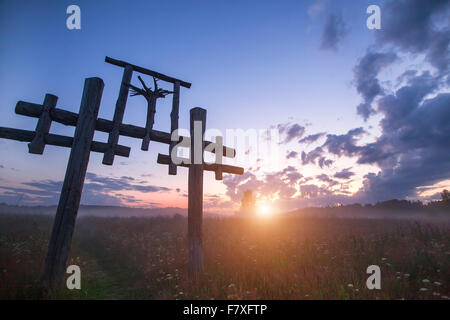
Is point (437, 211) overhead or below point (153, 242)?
overhead

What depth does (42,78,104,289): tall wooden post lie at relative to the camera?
5105 millimetres

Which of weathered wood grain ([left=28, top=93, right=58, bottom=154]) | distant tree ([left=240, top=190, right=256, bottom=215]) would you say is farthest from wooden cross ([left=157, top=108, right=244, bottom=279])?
distant tree ([left=240, top=190, right=256, bottom=215])

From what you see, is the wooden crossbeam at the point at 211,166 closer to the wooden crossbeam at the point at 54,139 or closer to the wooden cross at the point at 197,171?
the wooden cross at the point at 197,171

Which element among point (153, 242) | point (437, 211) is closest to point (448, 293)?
point (153, 242)

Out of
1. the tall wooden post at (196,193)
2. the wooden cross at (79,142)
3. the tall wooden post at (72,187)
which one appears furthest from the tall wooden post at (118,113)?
the tall wooden post at (196,193)

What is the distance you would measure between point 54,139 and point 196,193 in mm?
3815

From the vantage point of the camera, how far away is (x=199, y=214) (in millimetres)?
6691

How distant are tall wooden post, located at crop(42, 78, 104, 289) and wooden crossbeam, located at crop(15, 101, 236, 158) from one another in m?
0.21

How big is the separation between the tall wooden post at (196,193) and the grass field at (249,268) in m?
0.50

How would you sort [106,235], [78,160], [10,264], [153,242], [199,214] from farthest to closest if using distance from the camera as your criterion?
[106,235] < [153,242] < [199,214] < [10,264] < [78,160]

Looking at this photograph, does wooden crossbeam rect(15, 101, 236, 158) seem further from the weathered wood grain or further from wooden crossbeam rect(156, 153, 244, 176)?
wooden crossbeam rect(156, 153, 244, 176)

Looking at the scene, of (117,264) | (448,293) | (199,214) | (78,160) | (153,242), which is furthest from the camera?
(153,242)
